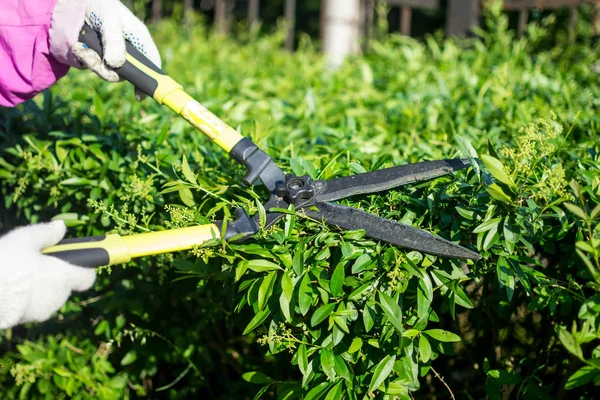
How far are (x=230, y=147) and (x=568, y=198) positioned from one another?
2.99 feet

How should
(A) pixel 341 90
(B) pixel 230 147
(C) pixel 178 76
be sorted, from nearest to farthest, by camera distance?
(B) pixel 230 147 → (A) pixel 341 90 → (C) pixel 178 76

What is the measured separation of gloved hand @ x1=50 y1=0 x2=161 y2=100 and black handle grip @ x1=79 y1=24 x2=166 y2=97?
0.02 m

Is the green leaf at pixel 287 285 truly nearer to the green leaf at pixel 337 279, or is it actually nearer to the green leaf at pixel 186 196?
the green leaf at pixel 337 279

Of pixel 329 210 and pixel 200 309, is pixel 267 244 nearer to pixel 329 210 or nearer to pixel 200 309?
pixel 329 210

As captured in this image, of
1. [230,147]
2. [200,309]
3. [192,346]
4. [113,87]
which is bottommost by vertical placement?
[192,346]

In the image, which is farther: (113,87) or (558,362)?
(113,87)

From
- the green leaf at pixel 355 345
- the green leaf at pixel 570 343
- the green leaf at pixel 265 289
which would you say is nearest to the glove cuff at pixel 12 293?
the green leaf at pixel 265 289

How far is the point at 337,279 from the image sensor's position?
1731 millimetres

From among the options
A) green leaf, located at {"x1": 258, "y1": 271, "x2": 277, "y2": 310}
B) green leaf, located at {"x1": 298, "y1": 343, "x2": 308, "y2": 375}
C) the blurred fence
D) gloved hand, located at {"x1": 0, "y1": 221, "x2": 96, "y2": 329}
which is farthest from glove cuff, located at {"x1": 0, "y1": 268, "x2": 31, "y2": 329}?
the blurred fence

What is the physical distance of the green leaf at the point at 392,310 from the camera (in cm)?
168

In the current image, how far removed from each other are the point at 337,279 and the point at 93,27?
106cm

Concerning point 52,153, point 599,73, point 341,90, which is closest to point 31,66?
point 52,153

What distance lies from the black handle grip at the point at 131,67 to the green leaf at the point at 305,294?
0.74m

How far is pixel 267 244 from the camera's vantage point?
1.85 meters
